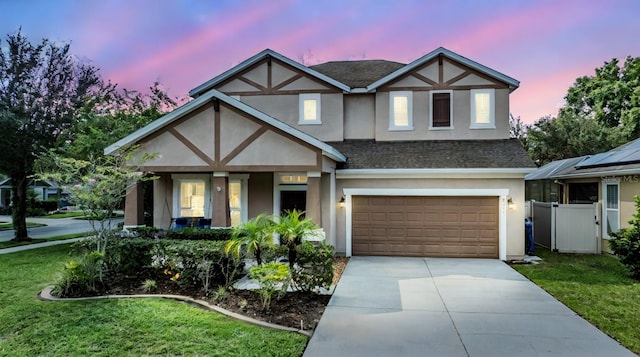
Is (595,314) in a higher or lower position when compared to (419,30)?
lower

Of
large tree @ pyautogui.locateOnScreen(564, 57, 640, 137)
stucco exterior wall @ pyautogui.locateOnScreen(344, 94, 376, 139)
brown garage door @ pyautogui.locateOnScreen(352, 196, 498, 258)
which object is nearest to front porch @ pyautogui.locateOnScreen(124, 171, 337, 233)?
brown garage door @ pyautogui.locateOnScreen(352, 196, 498, 258)

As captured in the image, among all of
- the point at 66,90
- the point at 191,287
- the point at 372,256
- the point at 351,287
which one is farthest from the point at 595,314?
the point at 66,90

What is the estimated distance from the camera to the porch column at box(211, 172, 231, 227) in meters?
10.9

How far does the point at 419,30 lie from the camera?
57.5 ft

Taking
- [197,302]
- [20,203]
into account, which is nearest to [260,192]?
[197,302]

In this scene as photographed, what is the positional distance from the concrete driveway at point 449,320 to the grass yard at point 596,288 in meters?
0.32

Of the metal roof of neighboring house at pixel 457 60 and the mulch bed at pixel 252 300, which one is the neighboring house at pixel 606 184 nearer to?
the metal roof of neighboring house at pixel 457 60

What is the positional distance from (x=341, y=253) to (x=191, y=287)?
5.79 meters

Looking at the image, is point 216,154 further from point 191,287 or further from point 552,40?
point 552,40

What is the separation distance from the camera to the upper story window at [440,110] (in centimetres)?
1348

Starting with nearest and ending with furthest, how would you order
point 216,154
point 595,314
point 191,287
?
point 595,314 → point 191,287 → point 216,154

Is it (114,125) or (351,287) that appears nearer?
(351,287)

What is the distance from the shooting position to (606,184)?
41.7 feet

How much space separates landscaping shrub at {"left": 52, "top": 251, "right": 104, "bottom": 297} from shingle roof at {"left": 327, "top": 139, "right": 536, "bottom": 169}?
24.9 ft
